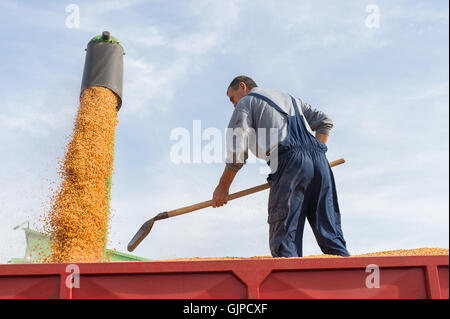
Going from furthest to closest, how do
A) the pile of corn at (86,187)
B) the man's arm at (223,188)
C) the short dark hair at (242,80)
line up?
1. the pile of corn at (86,187)
2. the short dark hair at (242,80)
3. the man's arm at (223,188)

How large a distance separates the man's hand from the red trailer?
3.82 ft

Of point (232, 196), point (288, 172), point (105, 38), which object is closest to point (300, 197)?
point (288, 172)

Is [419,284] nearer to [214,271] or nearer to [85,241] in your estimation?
[214,271]

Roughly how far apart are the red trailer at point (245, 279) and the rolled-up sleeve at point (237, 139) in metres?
1.02

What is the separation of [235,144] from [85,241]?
210 cm

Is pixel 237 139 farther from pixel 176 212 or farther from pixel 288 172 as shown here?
pixel 176 212

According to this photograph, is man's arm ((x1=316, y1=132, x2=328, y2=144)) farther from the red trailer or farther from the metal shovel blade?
the metal shovel blade

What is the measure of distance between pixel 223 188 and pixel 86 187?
71.7 inches

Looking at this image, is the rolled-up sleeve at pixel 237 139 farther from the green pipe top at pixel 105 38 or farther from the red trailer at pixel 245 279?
the green pipe top at pixel 105 38

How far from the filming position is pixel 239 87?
3260 mm

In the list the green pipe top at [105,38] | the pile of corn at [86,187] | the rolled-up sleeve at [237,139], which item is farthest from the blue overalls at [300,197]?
the green pipe top at [105,38]

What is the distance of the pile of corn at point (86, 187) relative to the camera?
12.7 feet

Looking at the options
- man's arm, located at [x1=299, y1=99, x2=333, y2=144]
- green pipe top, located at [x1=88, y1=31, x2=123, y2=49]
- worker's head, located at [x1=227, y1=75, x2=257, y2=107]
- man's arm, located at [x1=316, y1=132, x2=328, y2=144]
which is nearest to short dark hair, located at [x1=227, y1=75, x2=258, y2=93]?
worker's head, located at [x1=227, y1=75, x2=257, y2=107]

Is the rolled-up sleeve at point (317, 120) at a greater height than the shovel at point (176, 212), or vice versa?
the rolled-up sleeve at point (317, 120)
